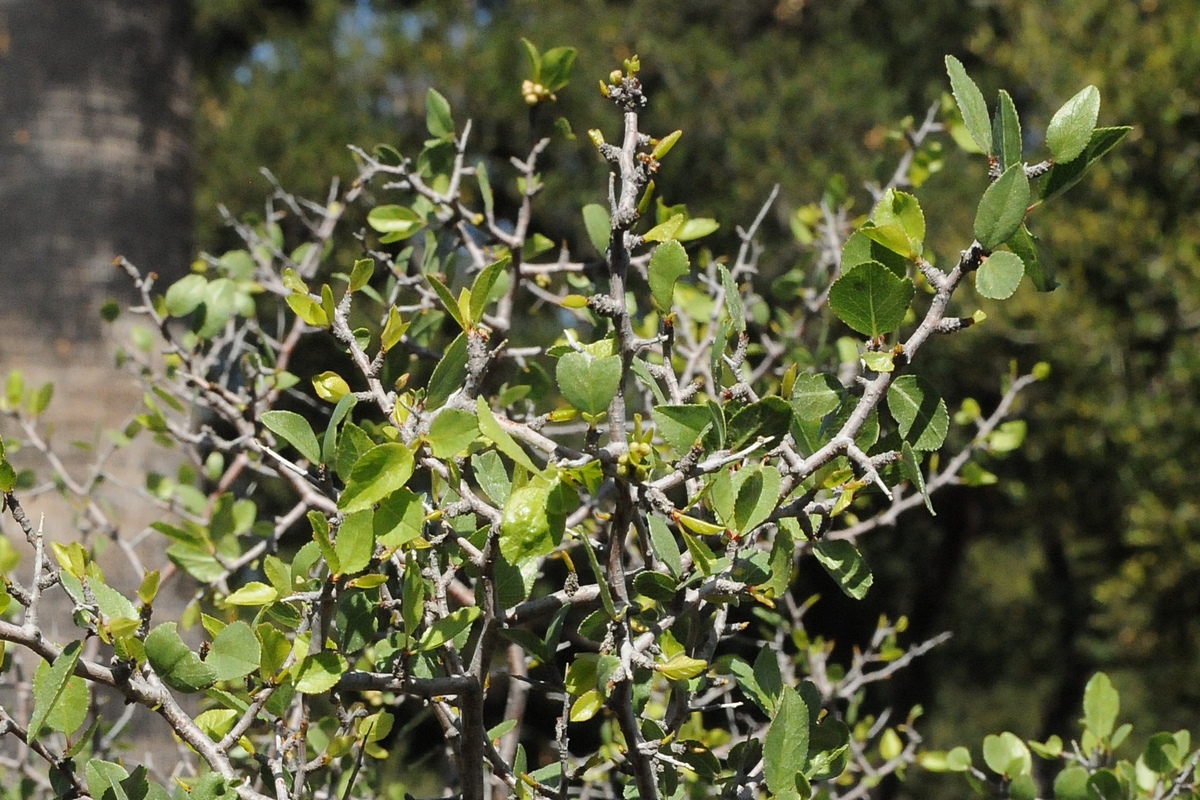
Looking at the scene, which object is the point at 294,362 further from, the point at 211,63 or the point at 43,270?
the point at 43,270

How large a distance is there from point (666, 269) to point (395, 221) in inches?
24.2

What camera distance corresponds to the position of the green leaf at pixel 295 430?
861 millimetres

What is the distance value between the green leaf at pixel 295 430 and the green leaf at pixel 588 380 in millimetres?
221

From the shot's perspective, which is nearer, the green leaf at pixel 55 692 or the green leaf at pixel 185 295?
the green leaf at pixel 55 692

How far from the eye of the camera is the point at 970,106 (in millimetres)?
837

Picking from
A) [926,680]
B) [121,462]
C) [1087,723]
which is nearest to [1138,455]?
[926,680]

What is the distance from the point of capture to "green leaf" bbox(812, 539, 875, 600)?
89 centimetres

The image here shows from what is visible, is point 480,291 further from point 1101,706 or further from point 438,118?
point 1101,706

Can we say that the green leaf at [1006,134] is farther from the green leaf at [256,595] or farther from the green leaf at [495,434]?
the green leaf at [256,595]

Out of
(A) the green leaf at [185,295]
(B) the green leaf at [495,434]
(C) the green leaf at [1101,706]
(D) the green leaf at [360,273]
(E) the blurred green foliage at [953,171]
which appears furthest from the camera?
(E) the blurred green foliage at [953,171]

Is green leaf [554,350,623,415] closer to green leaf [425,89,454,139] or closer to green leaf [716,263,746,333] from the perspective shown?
green leaf [716,263,746,333]

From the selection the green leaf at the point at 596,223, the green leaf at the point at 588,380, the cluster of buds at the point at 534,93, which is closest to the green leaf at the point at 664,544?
the green leaf at the point at 588,380

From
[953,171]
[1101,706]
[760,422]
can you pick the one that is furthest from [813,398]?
[953,171]

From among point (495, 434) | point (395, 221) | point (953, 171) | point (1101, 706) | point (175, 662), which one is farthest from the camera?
point (953, 171)
